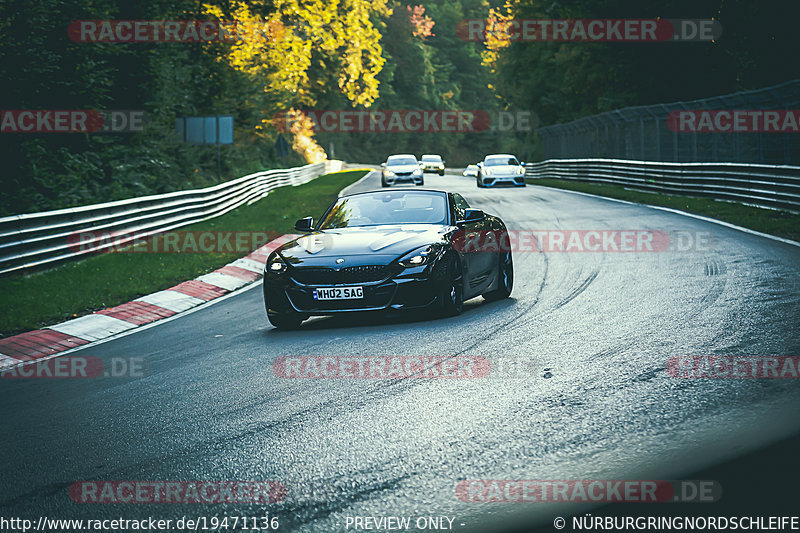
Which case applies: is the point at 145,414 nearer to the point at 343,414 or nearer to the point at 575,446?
the point at 343,414

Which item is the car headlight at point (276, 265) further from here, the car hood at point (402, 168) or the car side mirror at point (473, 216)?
the car hood at point (402, 168)

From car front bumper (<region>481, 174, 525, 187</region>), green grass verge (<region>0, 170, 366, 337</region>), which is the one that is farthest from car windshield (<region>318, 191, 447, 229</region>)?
car front bumper (<region>481, 174, 525, 187</region>)

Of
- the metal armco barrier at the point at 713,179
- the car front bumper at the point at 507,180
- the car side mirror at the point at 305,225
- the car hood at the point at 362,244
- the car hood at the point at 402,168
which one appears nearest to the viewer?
the car hood at the point at 362,244

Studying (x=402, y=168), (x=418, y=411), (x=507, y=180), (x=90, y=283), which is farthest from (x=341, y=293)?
(x=402, y=168)

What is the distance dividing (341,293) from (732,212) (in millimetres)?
13430

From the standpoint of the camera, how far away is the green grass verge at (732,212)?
1612cm

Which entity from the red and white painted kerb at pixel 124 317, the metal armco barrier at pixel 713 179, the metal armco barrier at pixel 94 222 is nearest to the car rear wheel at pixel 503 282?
the red and white painted kerb at pixel 124 317

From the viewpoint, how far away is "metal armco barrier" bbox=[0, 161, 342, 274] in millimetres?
13125

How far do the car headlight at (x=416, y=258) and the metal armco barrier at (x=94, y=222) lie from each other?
21.8ft

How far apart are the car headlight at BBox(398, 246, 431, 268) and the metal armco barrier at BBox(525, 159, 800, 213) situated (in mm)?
11595

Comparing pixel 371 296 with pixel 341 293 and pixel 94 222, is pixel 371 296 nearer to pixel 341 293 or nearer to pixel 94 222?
pixel 341 293

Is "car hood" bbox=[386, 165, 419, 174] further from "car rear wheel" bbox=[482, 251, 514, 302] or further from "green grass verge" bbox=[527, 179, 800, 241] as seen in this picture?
"car rear wheel" bbox=[482, 251, 514, 302]

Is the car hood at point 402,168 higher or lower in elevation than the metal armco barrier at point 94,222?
higher

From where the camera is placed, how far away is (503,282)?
1055cm
